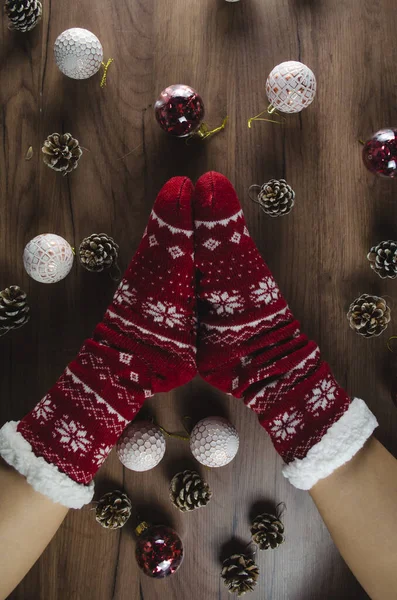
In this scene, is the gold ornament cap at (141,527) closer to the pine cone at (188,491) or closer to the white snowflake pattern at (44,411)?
the pine cone at (188,491)

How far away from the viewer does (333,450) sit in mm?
641

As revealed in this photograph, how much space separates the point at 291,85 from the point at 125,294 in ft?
1.22

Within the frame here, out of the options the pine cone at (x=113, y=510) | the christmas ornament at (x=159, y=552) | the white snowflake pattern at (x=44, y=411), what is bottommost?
the christmas ornament at (x=159, y=552)

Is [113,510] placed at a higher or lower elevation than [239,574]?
higher

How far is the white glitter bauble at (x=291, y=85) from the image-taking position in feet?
2.23

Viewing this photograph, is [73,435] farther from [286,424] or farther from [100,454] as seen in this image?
[286,424]

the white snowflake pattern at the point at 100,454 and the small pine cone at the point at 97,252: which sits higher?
the small pine cone at the point at 97,252

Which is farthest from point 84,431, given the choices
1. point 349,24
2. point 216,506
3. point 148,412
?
point 349,24

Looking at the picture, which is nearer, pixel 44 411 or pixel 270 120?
pixel 44 411

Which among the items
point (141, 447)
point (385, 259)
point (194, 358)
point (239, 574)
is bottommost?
point (239, 574)

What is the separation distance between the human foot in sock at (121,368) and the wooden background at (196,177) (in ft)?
0.23

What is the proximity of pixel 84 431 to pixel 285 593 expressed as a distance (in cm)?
42

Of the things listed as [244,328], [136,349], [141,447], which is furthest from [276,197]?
[141,447]

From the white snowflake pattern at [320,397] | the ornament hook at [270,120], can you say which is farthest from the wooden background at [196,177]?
the white snowflake pattern at [320,397]
